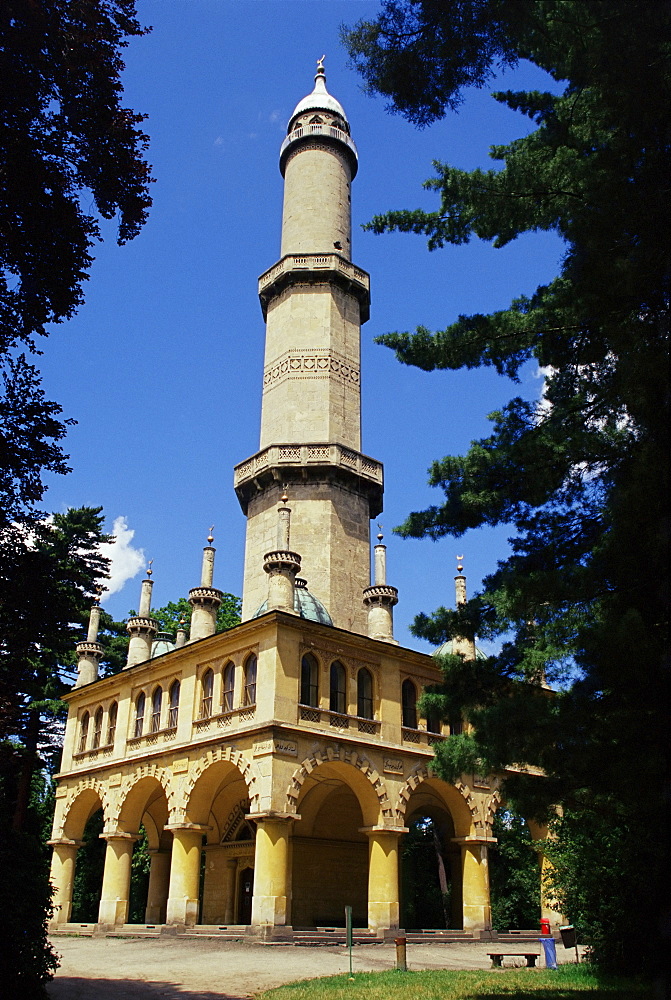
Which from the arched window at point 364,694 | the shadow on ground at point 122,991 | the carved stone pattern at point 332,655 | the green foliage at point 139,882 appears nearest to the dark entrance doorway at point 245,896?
the arched window at point 364,694

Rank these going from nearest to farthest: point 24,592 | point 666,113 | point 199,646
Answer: point 666,113 → point 24,592 → point 199,646

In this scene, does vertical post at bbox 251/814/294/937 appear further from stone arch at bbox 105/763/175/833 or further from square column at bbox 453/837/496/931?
square column at bbox 453/837/496/931

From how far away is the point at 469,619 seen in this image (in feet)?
44.2

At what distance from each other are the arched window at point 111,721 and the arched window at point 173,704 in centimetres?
395

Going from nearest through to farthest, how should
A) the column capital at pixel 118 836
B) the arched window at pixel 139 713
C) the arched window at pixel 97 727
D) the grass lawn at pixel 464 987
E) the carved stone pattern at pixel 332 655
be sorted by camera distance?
the grass lawn at pixel 464 987, the carved stone pattern at pixel 332 655, the column capital at pixel 118 836, the arched window at pixel 139 713, the arched window at pixel 97 727

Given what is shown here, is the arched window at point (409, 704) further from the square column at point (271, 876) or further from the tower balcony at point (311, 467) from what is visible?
the tower balcony at point (311, 467)

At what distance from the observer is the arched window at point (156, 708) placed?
2905 centimetres

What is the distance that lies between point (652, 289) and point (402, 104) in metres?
4.73

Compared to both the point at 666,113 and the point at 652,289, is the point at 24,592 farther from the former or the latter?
the point at 666,113

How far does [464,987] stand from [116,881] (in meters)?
17.6

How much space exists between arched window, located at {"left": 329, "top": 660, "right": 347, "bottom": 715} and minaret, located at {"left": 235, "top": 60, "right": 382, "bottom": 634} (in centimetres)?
511

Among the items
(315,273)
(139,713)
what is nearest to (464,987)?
(139,713)

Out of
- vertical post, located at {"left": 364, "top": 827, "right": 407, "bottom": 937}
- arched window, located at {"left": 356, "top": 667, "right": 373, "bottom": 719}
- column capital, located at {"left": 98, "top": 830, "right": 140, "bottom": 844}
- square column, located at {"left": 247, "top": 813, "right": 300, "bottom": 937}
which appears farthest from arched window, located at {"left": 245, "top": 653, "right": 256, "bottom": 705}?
column capital, located at {"left": 98, "top": 830, "right": 140, "bottom": 844}

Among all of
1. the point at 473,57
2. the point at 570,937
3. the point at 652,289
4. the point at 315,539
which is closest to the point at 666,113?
the point at 652,289
